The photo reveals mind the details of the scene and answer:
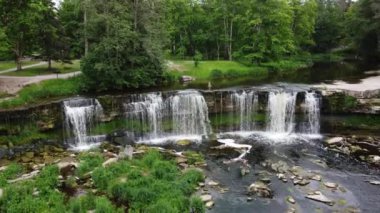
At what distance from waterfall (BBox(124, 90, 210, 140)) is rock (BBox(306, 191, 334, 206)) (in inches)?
394

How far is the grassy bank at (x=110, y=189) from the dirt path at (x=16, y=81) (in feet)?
31.1

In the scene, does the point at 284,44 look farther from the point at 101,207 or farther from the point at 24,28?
the point at 101,207

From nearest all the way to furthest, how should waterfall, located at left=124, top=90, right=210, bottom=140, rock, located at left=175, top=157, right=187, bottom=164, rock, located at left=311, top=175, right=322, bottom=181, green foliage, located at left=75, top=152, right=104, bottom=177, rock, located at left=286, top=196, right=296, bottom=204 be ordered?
rock, located at left=286, top=196, right=296, bottom=204 → green foliage, located at left=75, top=152, right=104, bottom=177 → rock, located at left=311, top=175, right=322, bottom=181 → rock, located at left=175, top=157, right=187, bottom=164 → waterfall, located at left=124, top=90, right=210, bottom=140

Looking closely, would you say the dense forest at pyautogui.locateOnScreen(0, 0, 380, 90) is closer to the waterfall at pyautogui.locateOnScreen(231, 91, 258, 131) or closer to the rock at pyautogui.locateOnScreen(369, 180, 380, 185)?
the waterfall at pyautogui.locateOnScreen(231, 91, 258, 131)

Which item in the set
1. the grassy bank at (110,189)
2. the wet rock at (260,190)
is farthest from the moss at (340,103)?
the grassy bank at (110,189)

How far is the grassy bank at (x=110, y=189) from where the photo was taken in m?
12.3

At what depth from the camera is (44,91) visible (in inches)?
961

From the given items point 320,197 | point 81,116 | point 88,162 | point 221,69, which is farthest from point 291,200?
point 221,69

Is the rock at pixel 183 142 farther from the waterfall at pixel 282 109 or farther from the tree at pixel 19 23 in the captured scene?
the tree at pixel 19 23

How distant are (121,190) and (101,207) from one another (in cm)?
139

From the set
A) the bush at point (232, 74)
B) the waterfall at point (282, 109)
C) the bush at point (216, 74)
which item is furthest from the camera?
the bush at point (232, 74)

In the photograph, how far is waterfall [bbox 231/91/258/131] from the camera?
25.0 meters

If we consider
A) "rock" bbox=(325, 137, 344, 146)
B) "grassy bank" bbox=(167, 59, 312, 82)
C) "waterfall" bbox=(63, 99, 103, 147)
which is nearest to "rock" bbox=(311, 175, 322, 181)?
"rock" bbox=(325, 137, 344, 146)

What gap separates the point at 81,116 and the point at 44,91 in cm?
440
